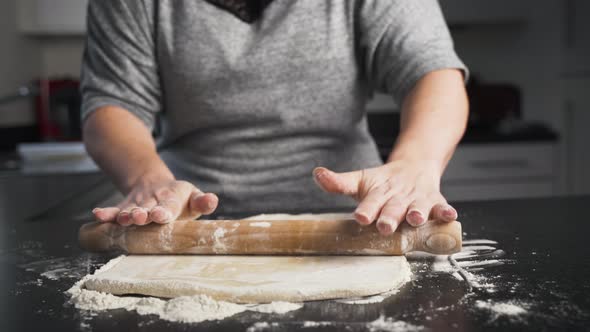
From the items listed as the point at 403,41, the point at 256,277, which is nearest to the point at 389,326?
the point at 256,277

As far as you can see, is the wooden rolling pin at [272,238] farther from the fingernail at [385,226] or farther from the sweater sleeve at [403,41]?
the sweater sleeve at [403,41]

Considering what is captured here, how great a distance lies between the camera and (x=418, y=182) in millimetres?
772

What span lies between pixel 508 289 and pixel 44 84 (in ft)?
9.00

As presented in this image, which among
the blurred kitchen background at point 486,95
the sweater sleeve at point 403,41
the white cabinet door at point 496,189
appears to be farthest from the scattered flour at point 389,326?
the white cabinet door at point 496,189

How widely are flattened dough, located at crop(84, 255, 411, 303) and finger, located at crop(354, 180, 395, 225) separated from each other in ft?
0.15

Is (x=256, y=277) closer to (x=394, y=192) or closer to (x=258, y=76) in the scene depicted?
(x=394, y=192)

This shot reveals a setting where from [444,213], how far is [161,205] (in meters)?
0.34

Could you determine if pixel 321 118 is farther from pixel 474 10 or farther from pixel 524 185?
pixel 474 10

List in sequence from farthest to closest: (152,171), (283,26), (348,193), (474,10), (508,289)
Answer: (474,10) < (283,26) < (152,171) < (348,193) < (508,289)

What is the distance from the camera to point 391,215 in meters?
0.69

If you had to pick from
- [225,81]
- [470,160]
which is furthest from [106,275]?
[470,160]

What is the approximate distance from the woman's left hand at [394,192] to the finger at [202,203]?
133 millimetres

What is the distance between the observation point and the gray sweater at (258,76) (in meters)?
1.13

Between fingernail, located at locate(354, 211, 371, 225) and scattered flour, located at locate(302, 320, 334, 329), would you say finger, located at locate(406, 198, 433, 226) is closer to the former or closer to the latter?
fingernail, located at locate(354, 211, 371, 225)
